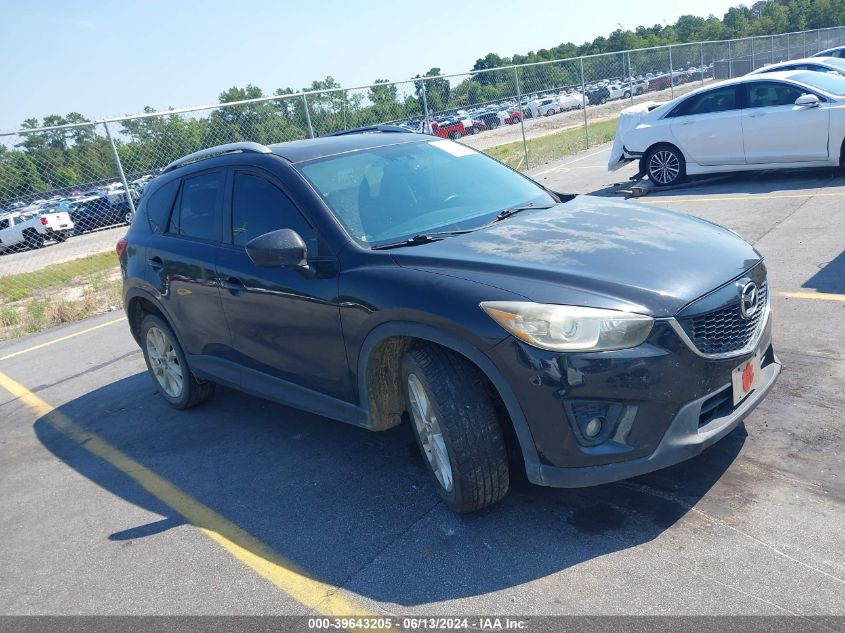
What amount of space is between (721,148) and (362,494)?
30.2 ft

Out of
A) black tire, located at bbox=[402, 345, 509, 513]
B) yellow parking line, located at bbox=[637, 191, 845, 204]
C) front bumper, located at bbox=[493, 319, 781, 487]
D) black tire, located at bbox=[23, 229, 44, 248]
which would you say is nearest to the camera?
front bumper, located at bbox=[493, 319, 781, 487]

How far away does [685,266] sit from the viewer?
134 inches

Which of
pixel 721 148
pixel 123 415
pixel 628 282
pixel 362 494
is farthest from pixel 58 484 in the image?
pixel 721 148

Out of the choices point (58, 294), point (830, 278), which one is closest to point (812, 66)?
point (830, 278)

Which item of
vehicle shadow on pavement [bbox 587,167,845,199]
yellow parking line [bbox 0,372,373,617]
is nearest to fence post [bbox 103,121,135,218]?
yellow parking line [bbox 0,372,373,617]

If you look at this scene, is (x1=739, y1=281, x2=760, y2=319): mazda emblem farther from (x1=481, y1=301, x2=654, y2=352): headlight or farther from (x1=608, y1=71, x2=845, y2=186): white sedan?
(x1=608, y1=71, x2=845, y2=186): white sedan

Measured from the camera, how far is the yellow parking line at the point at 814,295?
572 cm

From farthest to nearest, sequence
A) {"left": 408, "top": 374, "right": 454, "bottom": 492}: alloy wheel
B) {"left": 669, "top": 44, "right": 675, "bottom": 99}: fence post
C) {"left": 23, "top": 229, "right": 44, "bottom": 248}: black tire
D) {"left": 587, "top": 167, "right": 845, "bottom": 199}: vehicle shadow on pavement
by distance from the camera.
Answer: {"left": 669, "top": 44, "right": 675, "bottom": 99}: fence post
{"left": 23, "top": 229, "right": 44, "bottom": 248}: black tire
{"left": 587, "top": 167, "right": 845, "bottom": 199}: vehicle shadow on pavement
{"left": 408, "top": 374, "right": 454, "bottom": 492}: alloy wheel

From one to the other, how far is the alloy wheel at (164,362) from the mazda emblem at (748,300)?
3930 mm

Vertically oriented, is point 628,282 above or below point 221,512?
above

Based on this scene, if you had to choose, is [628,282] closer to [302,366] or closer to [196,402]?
[302,366]

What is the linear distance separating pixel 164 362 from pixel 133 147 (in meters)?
7.47

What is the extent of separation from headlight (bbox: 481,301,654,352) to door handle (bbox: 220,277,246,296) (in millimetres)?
2046

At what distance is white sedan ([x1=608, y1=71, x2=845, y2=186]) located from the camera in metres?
10.2
